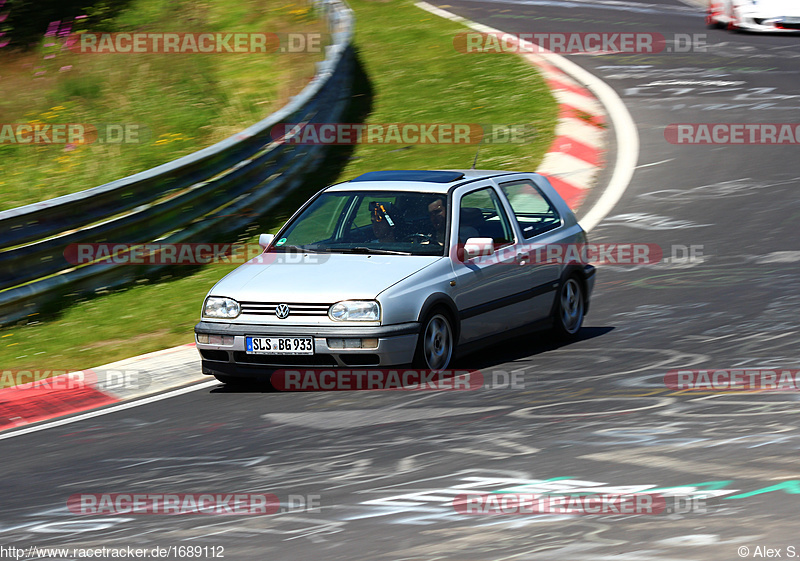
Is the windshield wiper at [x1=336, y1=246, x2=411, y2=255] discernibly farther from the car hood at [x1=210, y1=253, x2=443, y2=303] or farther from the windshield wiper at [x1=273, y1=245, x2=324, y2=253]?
the windshield wiper at [x1=273, y1=245, x2=324, y2=253]

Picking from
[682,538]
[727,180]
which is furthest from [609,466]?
[727,180]

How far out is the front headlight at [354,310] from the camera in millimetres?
7863

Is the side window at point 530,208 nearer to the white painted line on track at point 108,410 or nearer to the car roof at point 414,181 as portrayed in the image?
the car roof at point 414,181

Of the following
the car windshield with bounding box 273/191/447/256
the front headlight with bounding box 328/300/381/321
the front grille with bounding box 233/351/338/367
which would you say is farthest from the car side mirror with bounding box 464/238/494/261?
the front grille with bounding box 233/351/338/367

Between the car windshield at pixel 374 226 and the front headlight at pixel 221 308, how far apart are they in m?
0.88

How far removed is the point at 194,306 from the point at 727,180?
22.6 ft

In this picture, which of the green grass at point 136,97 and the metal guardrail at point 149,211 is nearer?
the metal guardrail at point 149,211

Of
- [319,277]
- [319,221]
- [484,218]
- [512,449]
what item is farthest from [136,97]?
[512,449]

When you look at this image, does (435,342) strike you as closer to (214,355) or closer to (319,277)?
(319,277)

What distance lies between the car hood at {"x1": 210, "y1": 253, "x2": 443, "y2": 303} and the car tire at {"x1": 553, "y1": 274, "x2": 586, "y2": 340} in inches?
60.8

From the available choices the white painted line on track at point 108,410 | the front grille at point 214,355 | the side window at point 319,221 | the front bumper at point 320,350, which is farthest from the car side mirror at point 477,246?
the white painted line on track at point 108,410

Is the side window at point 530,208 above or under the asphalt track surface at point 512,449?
above

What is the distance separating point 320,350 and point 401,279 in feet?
2.49

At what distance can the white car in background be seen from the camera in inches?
887
